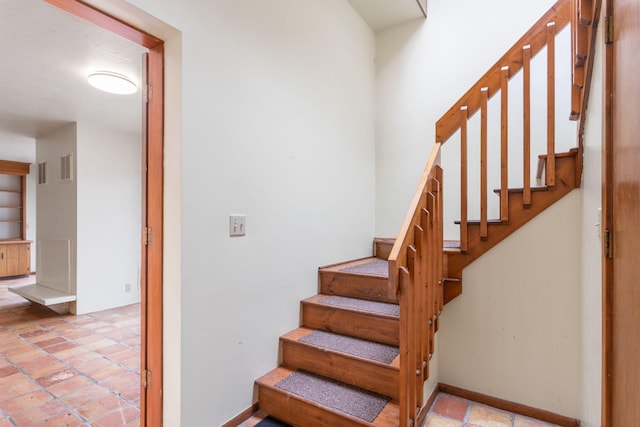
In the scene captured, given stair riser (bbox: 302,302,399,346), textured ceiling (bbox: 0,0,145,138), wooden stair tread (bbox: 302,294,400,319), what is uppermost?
textured ceiling (bbox: 0,0,145,138)

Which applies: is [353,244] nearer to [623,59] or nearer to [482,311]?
[482,311]

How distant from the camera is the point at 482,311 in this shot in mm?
2260

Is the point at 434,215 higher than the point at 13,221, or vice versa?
the point at 434,215

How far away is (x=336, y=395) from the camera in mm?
1847

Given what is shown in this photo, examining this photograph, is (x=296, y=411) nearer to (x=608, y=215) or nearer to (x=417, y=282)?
(x=417, y=282)

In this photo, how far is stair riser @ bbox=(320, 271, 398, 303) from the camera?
2.37 meters

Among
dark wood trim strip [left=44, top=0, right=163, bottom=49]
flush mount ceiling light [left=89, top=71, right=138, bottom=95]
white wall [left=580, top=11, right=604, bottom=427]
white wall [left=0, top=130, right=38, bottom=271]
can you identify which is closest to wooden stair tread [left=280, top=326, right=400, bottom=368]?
white wall [left=580, top=11, right=604, bottom=427]

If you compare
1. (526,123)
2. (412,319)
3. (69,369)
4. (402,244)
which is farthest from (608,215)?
(69,369)

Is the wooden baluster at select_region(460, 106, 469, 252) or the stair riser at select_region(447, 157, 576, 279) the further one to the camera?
the wooden baluster at select_region(460, 106, 469, 252)

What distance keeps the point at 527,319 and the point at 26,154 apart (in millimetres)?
8243

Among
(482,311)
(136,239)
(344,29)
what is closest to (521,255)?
(482,311)

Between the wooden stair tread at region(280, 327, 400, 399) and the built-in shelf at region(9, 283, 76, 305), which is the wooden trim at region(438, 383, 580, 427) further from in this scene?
the built-in shelf at region(9, 283, 76, 305)

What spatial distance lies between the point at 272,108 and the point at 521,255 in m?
1.97

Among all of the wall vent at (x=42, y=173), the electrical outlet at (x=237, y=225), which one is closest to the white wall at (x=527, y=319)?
the electrical outlet at (x=237, y=225)
